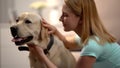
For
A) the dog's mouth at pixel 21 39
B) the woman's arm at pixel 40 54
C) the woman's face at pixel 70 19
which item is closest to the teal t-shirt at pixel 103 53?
the woman's face at pixel 70 19

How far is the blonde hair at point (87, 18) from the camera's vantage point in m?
1.45

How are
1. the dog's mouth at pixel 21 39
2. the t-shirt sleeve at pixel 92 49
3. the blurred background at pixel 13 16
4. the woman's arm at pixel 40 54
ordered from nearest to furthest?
the t-shirt sleeve at pixel 92 49 → the woman's arm at pixel 40 54 → the dog's mouth at pixel 21 39 → the blurred background at pixel 13 16

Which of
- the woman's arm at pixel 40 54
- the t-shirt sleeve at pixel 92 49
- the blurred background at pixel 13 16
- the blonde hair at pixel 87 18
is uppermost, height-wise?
the blonde hair at pixel 87 18

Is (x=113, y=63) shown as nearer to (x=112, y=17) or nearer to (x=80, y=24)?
(x=80, y=24)

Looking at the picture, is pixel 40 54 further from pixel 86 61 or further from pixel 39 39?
pixel 86 61

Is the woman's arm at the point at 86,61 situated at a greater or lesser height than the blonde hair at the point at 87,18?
lesser

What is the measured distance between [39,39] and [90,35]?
416 millimetres

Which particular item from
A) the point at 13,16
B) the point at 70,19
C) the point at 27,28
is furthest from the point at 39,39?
the point at 13,16

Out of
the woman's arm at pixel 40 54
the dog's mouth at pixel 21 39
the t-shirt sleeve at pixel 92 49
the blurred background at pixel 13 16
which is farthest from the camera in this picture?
the blurred background at pixel 13 16

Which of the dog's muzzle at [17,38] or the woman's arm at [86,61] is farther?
the dog's muzzle at [17,38]

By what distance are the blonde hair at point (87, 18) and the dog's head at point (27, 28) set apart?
361 millimetres

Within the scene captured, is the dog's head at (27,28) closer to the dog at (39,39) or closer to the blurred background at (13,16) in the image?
the dog at (39,39)

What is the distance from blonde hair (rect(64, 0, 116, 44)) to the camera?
1.45 metres

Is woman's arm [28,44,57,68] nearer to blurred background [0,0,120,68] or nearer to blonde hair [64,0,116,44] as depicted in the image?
blonde hair [64,0,116,44]
